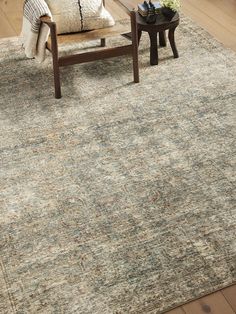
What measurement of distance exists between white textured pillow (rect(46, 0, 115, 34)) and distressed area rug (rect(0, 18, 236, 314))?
0.36m

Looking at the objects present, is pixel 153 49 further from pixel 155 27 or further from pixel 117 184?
pixel 117 184

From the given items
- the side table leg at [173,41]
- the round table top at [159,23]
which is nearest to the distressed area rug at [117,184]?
the side table leg at [173,41]

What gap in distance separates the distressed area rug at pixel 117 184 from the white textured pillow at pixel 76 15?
1.18ft

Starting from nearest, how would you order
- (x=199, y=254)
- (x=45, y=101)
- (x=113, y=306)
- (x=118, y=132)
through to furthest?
(x=113, y=306)
(x=199, y=254)
(x=118, y=132)
(x=45, y=101)

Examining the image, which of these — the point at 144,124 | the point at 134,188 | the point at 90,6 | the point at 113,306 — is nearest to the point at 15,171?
the point at 134,188

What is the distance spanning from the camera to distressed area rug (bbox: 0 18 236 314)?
2.07 meters

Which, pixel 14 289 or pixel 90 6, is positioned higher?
pixel 90 6

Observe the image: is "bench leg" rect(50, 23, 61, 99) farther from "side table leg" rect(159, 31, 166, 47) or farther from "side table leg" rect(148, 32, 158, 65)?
"side table leg" rect(159, 31, 166, 47)

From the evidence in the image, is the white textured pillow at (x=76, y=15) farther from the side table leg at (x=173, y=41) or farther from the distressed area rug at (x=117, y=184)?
the side table leg at (x=173, y=41)

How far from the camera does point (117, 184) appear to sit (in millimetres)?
2592

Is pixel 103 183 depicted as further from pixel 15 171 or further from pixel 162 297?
pixel 162 297

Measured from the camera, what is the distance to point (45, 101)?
10.8ft

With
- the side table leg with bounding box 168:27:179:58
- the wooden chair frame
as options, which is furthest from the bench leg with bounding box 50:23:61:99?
the side table leg with bounding box 168:27:179:58

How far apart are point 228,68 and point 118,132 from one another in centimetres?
115
